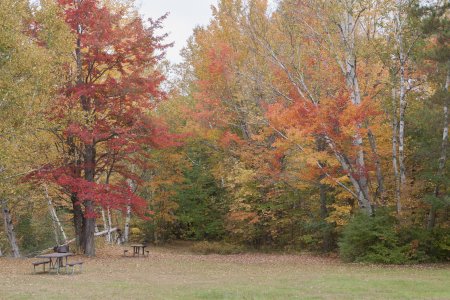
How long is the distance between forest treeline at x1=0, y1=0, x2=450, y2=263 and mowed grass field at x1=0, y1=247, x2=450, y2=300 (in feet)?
9.36

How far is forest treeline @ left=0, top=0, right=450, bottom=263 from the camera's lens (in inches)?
650

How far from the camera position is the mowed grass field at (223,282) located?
10219 mm

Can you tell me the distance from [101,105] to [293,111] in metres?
7.77

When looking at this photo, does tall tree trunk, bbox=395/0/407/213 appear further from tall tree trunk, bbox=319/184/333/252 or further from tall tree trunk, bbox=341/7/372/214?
tall tree trunk, bbox=319/184/333/252

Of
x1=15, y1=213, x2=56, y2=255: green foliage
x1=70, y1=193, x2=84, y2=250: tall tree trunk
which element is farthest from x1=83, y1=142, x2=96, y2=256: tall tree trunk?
x1=15, y1=213, x2=56, y2=255: green foliage

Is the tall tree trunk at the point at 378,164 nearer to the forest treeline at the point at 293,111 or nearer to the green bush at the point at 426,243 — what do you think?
the forest treeline at the point at 293,111

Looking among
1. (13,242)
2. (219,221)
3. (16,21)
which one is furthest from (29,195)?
(219,221)

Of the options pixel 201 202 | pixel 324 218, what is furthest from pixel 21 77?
pixel 201 202

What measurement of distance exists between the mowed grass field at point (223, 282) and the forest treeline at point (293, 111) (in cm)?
285

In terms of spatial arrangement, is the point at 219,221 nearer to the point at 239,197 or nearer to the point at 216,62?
the point at 239,197

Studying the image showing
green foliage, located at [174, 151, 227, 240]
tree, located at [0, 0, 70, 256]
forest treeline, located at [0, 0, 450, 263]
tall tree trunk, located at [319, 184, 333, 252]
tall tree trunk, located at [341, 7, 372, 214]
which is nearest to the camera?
tree, located at [0, 0, 70, 256]

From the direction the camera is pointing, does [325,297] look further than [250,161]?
No

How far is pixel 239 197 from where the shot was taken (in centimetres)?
2688

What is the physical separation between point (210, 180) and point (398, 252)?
15.6 metres
